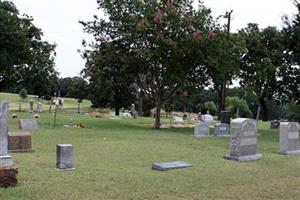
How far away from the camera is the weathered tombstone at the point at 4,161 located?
8461 mm

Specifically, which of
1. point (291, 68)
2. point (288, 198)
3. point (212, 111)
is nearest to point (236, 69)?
point (291, 68)

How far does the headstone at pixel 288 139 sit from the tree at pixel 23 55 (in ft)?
87.8

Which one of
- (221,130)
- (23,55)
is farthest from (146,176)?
(23,55)

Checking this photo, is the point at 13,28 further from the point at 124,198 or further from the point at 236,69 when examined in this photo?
the point at 124,198

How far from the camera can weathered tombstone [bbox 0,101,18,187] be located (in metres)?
8.46

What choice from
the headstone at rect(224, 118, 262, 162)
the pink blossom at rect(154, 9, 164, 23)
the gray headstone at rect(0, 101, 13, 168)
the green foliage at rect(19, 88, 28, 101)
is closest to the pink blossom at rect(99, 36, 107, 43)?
the pink blossom at rect(154, 9, 164, 23)

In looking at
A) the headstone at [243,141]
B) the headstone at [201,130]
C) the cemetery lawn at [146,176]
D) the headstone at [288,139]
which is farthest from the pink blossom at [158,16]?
the headstone at [243,141]

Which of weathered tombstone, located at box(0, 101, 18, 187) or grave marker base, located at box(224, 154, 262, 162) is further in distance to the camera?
grave marker base, located at box(224, 154, 262, 162)

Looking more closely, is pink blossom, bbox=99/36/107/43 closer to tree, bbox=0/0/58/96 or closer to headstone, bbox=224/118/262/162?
tree, bbox=0/0/58/96

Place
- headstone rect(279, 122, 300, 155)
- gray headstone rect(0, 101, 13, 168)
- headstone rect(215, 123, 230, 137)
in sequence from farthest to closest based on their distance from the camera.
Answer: headstone rect(215, 123, 230, 137) < headstone rect(279, 122, 300, 155) < gray headstone rect(0, 101, 13, 168)

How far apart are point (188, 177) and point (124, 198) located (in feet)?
8.34

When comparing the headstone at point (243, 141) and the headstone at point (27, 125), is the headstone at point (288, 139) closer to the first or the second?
the headstone at point (243, 141)

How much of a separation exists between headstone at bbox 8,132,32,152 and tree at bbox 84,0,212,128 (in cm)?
1272

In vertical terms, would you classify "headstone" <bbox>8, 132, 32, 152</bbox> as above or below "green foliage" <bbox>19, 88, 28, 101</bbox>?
below
